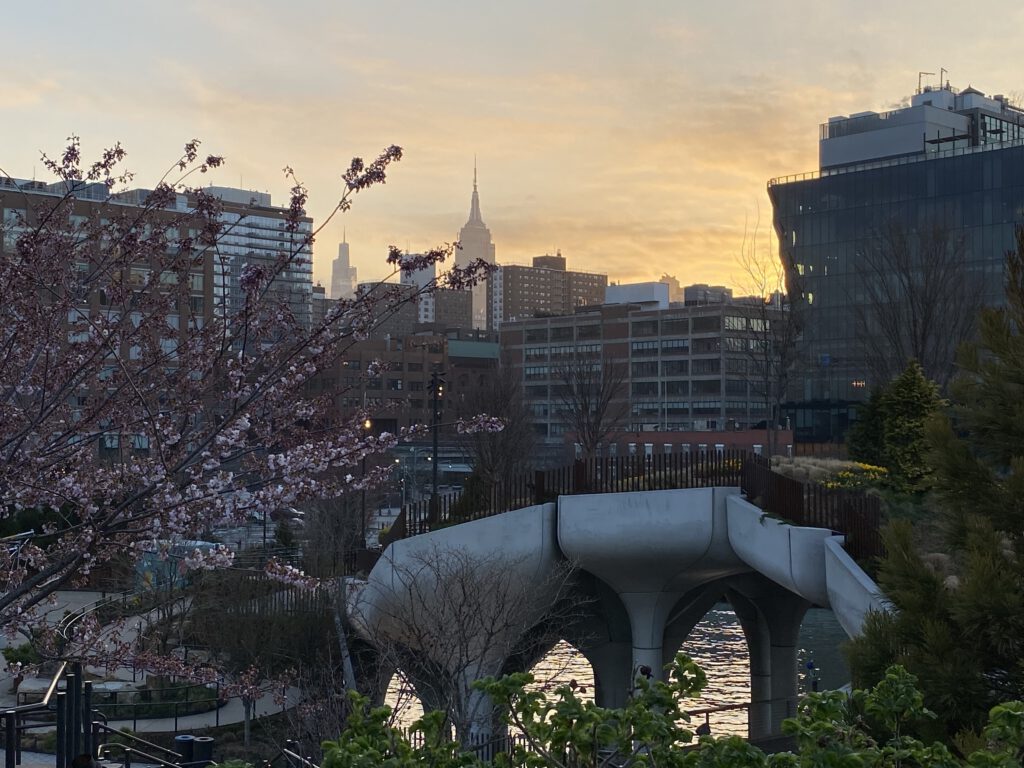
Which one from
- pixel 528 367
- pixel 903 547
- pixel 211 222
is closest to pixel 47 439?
pixel 211 222

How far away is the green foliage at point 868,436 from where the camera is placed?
31.7m

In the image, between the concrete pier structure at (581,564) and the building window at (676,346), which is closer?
the concrete pier structure at (581,564)

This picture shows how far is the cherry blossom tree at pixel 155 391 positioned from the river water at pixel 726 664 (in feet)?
78.4

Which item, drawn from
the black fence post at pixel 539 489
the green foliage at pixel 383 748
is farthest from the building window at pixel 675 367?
the green foliage at pixel 383 748

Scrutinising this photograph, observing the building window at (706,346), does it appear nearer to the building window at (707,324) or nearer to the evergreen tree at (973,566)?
the building window at (707,324)

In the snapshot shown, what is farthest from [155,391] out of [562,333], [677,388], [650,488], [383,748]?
[562,333]

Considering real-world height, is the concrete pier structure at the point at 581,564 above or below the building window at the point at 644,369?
below

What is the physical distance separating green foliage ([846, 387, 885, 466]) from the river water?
6521 millimetres

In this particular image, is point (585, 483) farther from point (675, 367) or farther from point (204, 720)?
point (675, 367)

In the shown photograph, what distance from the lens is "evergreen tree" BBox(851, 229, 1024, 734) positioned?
10047mm

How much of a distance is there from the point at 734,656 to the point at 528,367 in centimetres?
8801

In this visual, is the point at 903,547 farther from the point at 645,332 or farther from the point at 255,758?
the point at 645,332

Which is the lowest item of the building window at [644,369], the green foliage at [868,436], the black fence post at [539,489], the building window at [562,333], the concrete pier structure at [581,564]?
the concrete pier structure at [581,564]

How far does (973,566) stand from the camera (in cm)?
1014
